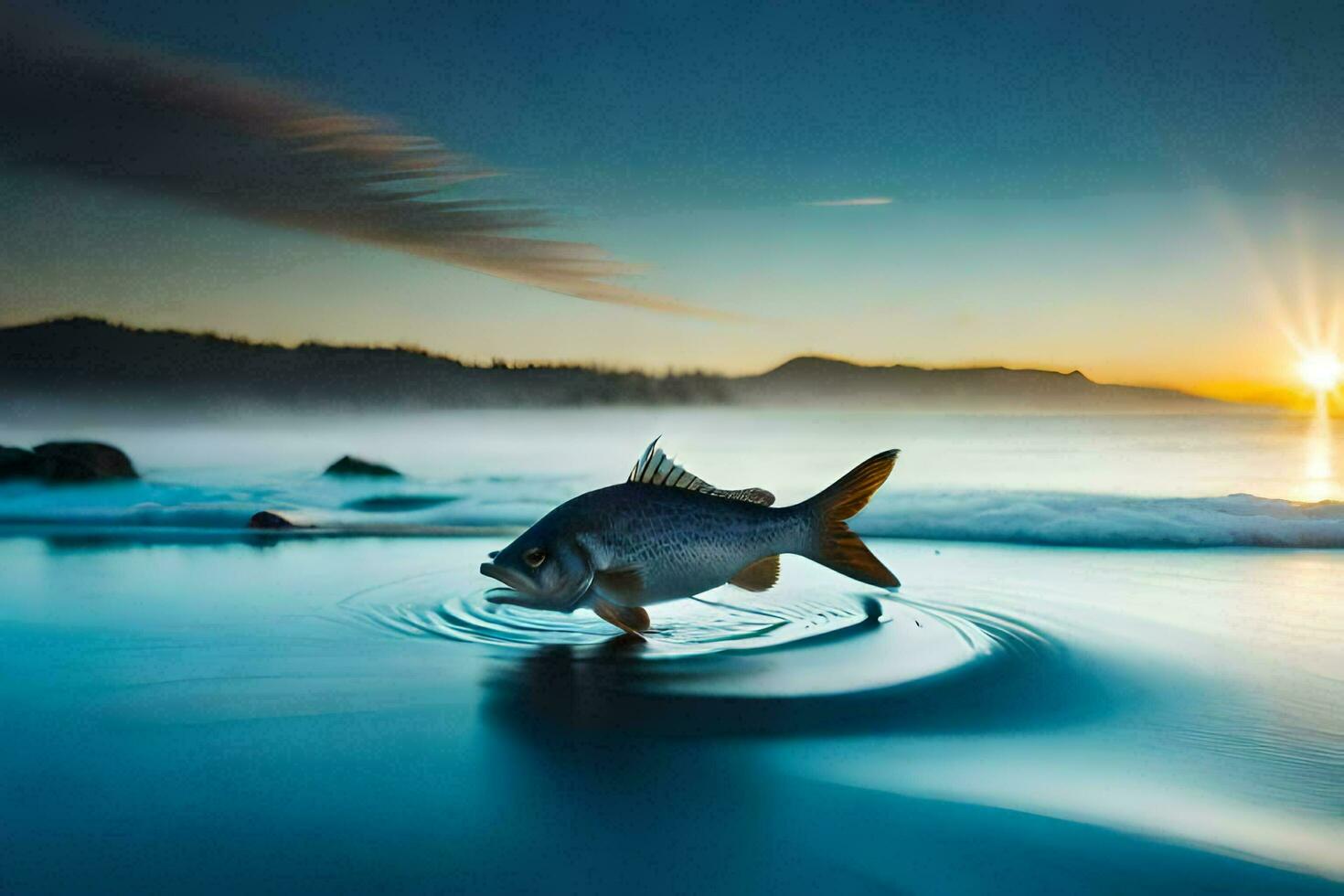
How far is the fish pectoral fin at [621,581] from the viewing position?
3541 millimetres

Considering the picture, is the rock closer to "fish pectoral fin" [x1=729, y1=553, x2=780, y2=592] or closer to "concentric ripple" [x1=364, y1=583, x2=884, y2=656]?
"concentric ripple" [x1=364, y1=583, x2=884, y2=656]

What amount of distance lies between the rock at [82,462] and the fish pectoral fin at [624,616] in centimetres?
801

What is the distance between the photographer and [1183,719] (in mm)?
3088

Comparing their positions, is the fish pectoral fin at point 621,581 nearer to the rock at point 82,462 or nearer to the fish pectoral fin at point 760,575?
the fish pectoral fin at point 760,575

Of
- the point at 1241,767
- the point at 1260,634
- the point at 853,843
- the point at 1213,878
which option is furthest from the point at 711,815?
the point at 1260,634

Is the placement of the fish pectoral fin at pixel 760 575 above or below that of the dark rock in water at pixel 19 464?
below

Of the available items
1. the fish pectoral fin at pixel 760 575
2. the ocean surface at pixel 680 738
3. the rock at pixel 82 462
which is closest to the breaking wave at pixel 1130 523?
the ocean surface at pixel 680 738

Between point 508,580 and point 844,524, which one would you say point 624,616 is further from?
point 844,524

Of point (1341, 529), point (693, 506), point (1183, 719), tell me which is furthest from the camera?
point (1341, 529)

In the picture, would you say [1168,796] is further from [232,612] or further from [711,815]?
[232,612]

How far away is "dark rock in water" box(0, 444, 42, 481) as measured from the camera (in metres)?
9.63

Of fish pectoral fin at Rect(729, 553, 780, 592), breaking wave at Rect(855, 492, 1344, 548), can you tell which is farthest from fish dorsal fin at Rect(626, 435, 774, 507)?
breaking wave at Rect(855, 492, 1344, 548)

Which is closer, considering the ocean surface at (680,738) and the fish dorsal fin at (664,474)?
the ocean surface at (680,738)

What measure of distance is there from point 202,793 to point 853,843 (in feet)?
5.05
